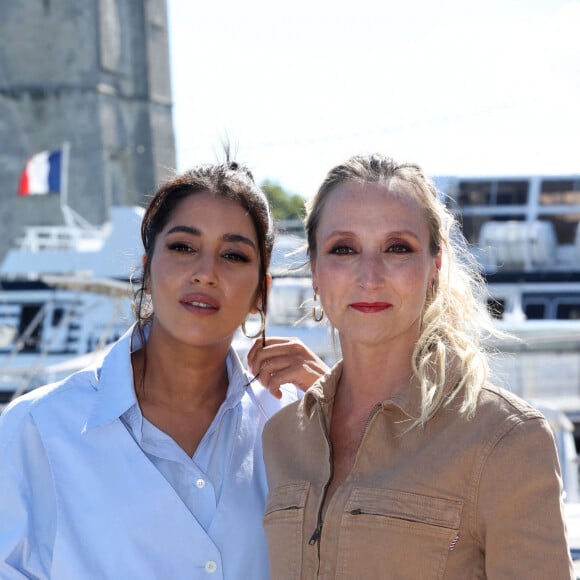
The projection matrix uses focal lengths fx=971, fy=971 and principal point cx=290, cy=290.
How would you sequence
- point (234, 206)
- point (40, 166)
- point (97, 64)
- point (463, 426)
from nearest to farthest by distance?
1. point (463, 426)
2. point (234, 206)
3. point (40, 166)
4. point (97, 64)

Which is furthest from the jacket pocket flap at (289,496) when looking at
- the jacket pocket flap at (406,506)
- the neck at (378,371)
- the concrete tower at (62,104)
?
the concrete tower at (62,104)

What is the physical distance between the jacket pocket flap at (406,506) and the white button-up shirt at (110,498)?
56cm

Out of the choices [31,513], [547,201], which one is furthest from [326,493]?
[547,201]

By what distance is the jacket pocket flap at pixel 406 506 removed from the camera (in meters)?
2.09

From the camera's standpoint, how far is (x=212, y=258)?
9.14 feet

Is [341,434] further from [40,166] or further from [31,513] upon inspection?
[40,166]

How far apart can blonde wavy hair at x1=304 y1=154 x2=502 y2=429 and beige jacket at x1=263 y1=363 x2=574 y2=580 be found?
0.05 meters

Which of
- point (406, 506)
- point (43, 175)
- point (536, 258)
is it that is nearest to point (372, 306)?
point (406, 506)

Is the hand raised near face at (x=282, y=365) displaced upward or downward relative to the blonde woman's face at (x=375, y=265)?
downward

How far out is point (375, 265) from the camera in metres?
2.35

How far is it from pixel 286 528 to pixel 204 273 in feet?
2.53

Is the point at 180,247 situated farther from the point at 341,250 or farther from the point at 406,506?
the point at 406,506

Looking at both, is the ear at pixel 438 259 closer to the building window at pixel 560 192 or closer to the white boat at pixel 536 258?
the white boat at pixel 536 258

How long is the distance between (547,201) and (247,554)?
25326 mm
